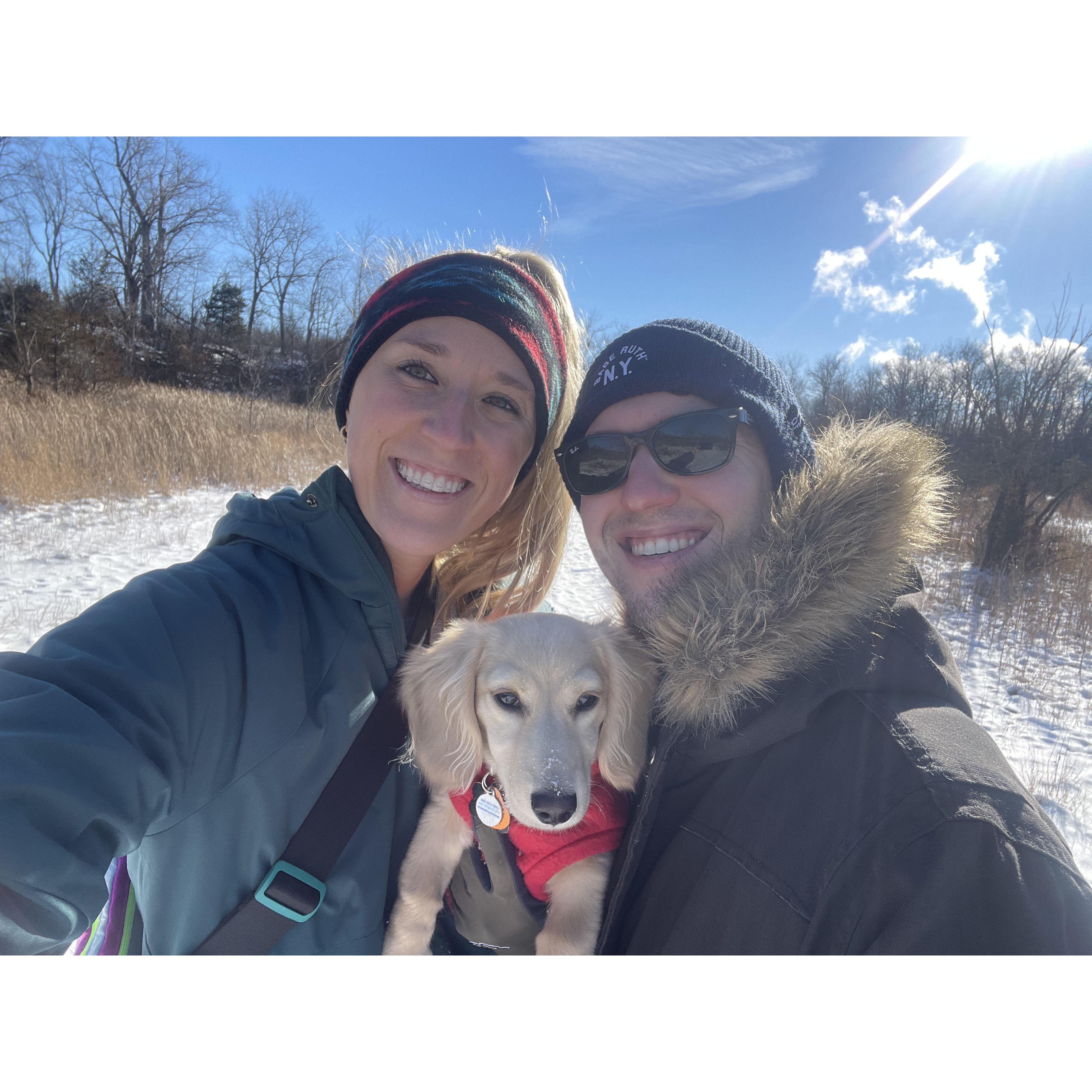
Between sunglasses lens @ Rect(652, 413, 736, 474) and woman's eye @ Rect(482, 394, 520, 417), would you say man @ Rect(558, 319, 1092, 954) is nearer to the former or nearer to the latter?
Answer: sunglasses lens @ Rect(652, 413, 736, 474)

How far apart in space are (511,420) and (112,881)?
164 cm

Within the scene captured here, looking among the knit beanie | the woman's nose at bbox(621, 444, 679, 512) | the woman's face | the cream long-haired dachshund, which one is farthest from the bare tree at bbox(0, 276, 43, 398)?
the woman's nose at bbox(621, 444, 679, 512)

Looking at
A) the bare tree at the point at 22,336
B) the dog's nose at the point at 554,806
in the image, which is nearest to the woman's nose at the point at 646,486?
the dog's nose at the point at 554,806

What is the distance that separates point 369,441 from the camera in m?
1.73

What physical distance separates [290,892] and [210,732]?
400mm

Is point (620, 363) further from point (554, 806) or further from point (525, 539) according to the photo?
point (554, 806)

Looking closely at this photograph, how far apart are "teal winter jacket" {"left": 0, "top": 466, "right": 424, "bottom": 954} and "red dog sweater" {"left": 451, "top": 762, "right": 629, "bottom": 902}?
0.33 meters

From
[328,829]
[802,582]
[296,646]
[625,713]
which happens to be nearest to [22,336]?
[296,646]

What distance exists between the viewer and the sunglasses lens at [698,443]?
1538 mm

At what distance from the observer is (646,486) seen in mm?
1586

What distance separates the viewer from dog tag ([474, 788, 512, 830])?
1575 mm

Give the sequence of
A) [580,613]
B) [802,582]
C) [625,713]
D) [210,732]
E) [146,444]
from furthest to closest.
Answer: [146,444] → [580,613] → [625,713] → [802,582] → [210,732]

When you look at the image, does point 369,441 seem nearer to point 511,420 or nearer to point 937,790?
point 511,420
